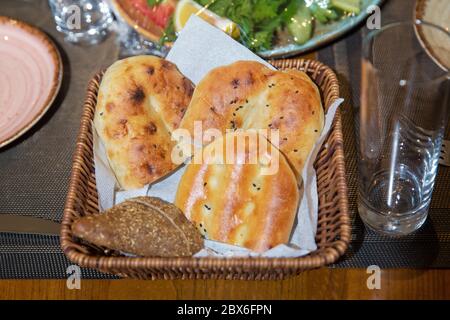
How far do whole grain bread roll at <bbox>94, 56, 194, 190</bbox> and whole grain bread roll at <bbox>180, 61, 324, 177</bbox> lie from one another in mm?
50

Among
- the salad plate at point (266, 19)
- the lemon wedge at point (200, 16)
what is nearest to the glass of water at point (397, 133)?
the salad plate at point (266, 19)

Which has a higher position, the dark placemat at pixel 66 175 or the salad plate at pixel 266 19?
the salad plate at pixel 266 19

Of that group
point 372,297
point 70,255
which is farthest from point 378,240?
point 70,255

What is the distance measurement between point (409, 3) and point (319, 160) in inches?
27.0

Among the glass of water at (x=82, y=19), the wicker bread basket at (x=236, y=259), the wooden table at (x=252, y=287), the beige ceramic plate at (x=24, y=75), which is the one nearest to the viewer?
the wicker bread basket at (x=236, y=259)

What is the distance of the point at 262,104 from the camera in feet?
3.84

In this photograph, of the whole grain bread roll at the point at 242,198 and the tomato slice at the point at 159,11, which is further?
the tomato slice at the point at 159,11

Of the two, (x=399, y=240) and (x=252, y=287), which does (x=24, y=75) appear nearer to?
(x=252, y=287)

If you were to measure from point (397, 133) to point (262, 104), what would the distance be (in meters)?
0.28

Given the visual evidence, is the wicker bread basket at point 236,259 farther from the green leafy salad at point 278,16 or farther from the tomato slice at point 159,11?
the tomato slice at point 159,11

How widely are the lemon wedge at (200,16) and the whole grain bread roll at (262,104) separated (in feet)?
0.65

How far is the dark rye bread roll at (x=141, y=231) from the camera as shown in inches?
38.0

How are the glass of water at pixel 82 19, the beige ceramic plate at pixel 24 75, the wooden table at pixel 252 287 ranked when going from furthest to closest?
the glass of water at pixel 82 19
the beige ceramic plate at pixel 24 75
the wooden table at pixel 252 287
